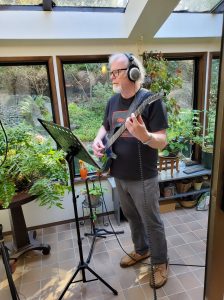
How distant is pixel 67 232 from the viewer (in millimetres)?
2271

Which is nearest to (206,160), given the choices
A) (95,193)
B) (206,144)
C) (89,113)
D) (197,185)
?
(206,144)

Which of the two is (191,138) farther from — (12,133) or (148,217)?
(12,133)

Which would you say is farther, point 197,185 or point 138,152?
point 197,185

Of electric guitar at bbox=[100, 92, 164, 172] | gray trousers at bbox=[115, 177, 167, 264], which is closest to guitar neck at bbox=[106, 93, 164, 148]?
electric guitar at bbox=[100, 92, 164, 172]

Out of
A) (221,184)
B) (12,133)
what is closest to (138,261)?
(12,133)

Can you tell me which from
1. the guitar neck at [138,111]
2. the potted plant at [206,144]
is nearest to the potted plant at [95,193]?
the guitar neck at [138,111]

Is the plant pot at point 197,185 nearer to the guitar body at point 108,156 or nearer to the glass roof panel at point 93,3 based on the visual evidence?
the guitar body at point 108,156

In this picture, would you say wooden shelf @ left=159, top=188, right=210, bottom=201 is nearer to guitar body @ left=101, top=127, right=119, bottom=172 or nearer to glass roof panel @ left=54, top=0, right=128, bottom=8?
guitar body @ left=101, top=127, right=119, bottom=172

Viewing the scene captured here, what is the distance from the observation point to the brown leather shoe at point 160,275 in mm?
1549

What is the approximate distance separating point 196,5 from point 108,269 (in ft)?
8.20

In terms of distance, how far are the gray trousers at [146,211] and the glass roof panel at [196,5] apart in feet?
5.60

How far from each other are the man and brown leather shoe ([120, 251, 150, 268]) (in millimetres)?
197

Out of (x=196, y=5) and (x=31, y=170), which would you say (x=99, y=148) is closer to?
(x=31, y=170)

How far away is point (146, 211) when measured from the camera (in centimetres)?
145
